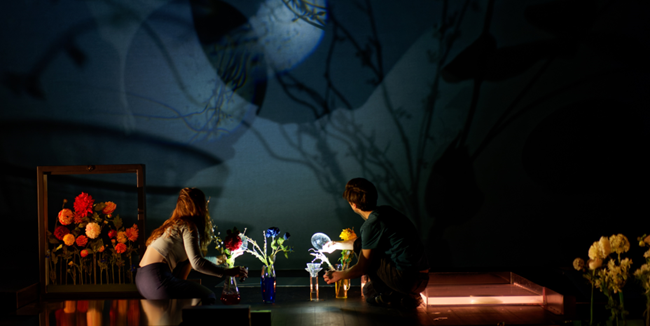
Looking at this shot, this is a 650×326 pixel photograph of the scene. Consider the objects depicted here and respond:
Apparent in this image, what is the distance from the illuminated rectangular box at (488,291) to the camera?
351cm

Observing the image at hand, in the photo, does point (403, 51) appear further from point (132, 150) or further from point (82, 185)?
point (82, 185)

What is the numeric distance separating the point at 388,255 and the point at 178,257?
1.43 m

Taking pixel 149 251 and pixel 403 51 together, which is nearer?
pixel 149 251

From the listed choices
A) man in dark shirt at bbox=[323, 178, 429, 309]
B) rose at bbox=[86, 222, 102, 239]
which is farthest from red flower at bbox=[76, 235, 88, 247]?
man in dark shirt at bbox=[323, 178, 429, 309]

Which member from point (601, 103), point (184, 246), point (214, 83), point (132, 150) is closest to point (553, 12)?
point (601, 103)

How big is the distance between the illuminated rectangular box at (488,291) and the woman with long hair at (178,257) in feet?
5.08

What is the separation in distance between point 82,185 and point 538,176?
4.38m

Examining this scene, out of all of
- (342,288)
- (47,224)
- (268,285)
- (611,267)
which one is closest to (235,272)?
(268,285)

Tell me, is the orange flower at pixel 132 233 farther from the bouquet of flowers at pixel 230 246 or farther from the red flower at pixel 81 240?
the bouquet of flowers at pixel 230 246

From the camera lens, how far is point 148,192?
15.5ft

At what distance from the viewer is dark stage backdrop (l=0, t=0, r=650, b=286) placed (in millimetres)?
4598

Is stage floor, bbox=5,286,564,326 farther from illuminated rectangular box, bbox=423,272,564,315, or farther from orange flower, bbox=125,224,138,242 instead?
orange flower, bbox=125,224,138,242

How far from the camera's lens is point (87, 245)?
4.39 metres

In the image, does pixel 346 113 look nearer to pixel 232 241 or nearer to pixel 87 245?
pixel 232 241
